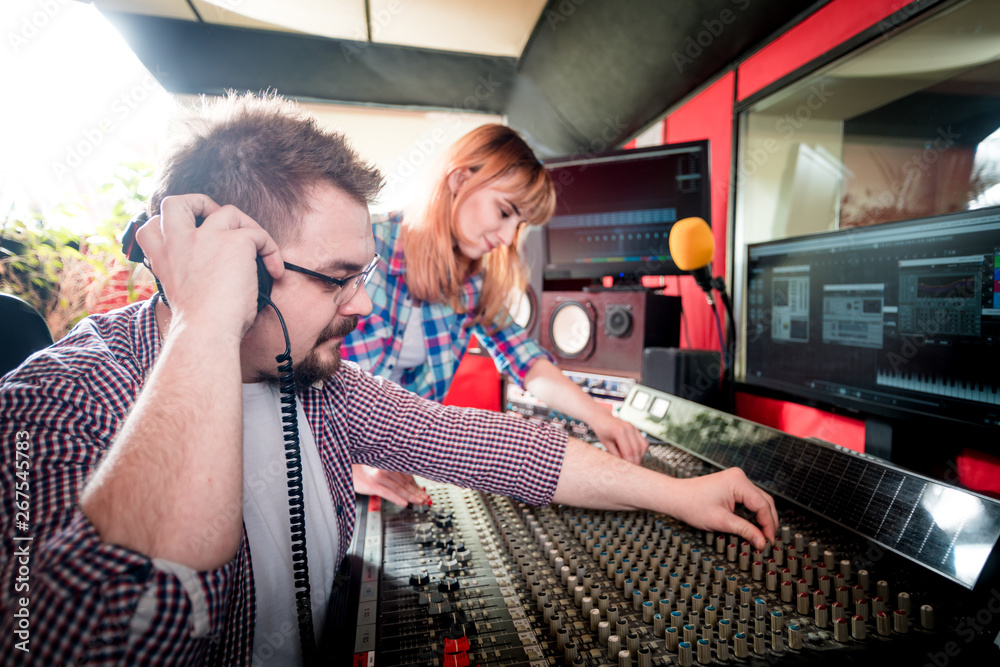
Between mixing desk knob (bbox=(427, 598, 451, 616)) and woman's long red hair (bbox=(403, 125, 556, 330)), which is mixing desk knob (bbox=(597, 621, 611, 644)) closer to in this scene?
mixing desk knob (bbox=(427, 598, 451, 616))

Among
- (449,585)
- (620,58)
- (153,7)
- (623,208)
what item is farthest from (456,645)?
(153,7)

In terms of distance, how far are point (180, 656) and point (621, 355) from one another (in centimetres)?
151

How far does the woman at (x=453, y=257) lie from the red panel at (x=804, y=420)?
708 millimetres

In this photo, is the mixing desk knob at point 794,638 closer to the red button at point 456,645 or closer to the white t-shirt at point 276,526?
the red button at point 456,645

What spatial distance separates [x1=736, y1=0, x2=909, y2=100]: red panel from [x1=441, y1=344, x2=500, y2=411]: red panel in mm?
1500

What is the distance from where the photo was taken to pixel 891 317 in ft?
3.29

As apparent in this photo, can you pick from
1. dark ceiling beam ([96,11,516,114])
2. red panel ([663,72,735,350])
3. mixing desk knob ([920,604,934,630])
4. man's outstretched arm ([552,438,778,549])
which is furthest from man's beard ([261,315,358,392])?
dark ceiling beam ([96,11,516,114])

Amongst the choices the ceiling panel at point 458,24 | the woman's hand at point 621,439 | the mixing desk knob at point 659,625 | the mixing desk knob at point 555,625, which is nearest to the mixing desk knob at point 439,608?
the mixing desk knob at point 555,625

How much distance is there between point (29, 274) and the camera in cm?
161

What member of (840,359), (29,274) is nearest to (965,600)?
(840,359)

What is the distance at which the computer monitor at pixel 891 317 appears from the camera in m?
0.85

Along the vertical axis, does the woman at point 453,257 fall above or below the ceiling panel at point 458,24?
below

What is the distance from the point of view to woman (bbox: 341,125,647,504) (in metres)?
1.37

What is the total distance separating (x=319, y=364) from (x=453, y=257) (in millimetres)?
731
